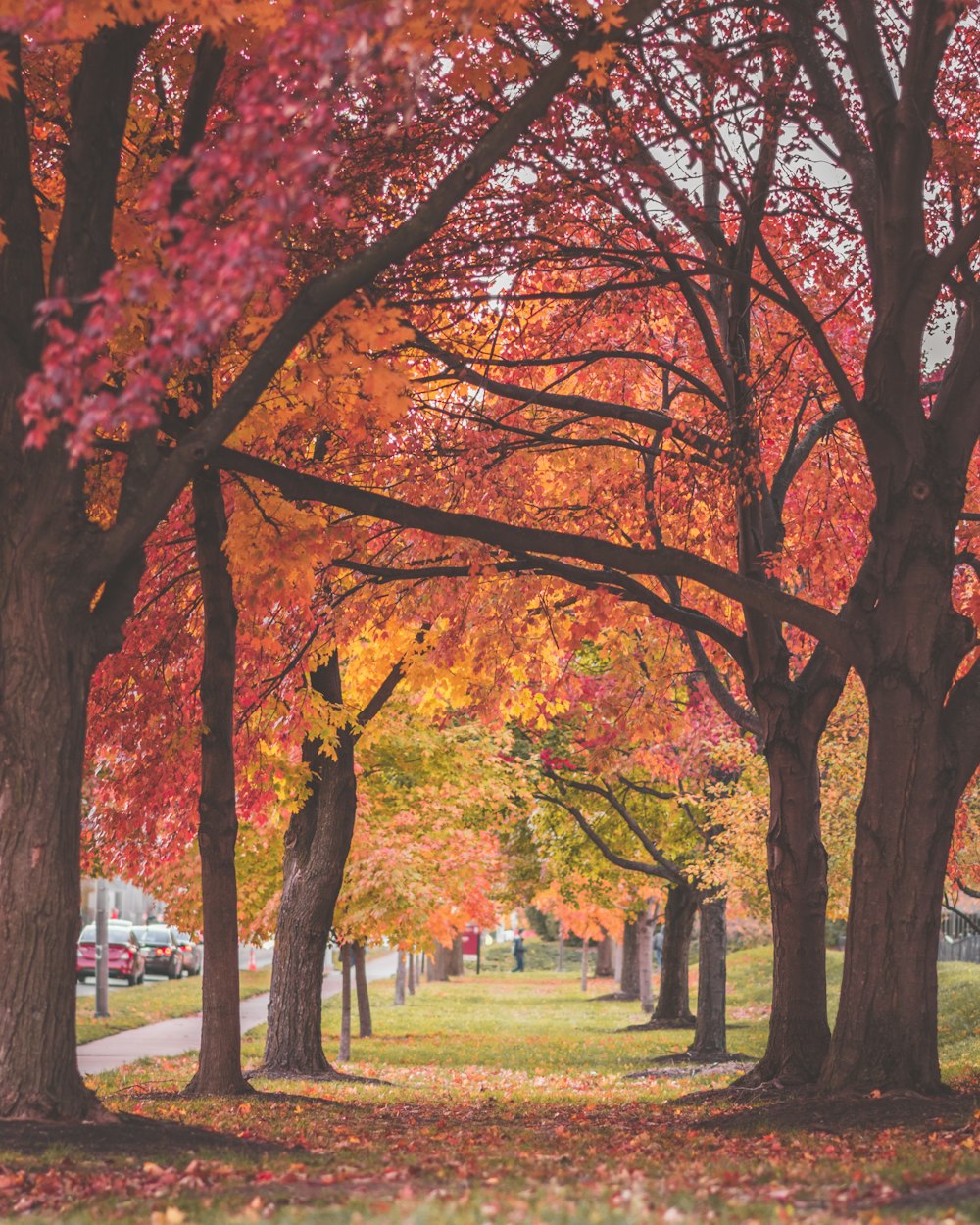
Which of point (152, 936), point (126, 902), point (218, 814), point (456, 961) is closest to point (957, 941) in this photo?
point (152, 936)

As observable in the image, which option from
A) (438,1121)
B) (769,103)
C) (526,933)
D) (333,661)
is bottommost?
(526,933)

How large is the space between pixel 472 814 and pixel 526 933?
85878 millimetres

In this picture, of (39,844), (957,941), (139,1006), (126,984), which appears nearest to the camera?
(39,844)

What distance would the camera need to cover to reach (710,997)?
71.1ft

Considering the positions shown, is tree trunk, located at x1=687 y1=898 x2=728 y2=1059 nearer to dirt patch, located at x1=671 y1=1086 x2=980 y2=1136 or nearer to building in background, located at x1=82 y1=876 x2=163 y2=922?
dirt patch, located at x1=671 y1=1086 x2=980 y2=1136

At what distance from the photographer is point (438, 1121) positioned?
9.95 meters

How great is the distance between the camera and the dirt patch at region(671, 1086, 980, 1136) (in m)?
8.20

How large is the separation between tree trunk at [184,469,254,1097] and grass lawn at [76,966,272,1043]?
38.8 feet

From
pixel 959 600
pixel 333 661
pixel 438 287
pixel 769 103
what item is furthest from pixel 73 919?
pixel 959 600

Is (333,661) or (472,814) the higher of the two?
(333,661)

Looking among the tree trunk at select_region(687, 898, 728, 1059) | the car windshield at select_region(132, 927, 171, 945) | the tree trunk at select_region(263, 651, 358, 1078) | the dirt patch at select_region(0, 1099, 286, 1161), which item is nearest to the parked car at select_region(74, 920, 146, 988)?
the car windshield at select_region(132, 927, 171, 945)

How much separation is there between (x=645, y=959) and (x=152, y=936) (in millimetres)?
18364

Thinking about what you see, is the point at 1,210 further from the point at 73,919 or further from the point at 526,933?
the point at 526,933

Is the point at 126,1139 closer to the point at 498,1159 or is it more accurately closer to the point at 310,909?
the point at 498,1159
